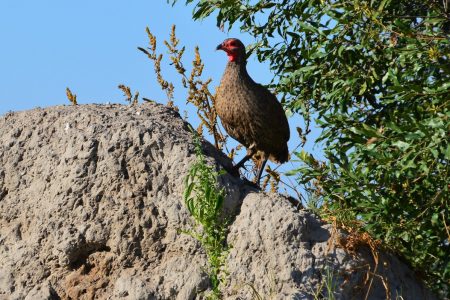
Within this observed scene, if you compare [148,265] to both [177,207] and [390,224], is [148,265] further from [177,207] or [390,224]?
[390,224]

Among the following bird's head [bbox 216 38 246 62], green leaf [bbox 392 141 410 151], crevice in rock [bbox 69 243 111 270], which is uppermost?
bird's head [bbox 216 38 246 62]

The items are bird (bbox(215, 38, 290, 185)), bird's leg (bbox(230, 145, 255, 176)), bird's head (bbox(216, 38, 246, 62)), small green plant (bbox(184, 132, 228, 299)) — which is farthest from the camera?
bird's head (bbox(216, 38, 246, 62))

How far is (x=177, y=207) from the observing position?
19.9 ft

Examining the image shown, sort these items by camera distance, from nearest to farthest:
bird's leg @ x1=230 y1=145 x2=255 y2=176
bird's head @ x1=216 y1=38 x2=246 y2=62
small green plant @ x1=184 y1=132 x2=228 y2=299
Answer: small green plant @ x1=184 y1=132 x2=228 y2=299, bird's leg @ x1=230 y1=145 x2=255 y2=176, bird's head @ x1=216 y1=38 x2=246 y2=62

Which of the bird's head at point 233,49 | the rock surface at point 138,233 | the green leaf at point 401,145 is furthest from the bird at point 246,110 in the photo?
the rock surface at point 138,233

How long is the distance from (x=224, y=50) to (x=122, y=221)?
3.18 m

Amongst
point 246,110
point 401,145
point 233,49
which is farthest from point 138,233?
point 233,49

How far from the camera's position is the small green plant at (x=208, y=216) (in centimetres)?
577

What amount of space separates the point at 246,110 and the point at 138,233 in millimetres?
2590

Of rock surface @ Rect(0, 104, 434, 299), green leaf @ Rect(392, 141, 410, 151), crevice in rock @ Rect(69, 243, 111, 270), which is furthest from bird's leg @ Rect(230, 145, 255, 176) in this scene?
green leaf @ Rect(392, 141, 410, 151)

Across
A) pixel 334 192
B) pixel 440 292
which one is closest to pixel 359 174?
pixel 334 192

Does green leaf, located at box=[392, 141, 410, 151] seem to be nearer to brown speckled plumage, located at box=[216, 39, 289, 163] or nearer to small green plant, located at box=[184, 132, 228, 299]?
brown speckled plumage, located at box=[216, 39, 289, 163]

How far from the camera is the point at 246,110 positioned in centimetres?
841

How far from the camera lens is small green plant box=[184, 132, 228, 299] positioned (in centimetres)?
577
